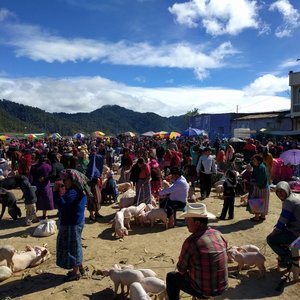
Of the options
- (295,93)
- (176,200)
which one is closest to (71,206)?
(176,200)

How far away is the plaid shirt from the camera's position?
3844 mm

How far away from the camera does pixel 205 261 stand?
3842 mm

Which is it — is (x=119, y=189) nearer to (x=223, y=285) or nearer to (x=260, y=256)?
(x=260, y=256)

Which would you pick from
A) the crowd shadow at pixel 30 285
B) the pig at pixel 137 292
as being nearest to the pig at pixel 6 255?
the crowd shadow at pixel 30 285

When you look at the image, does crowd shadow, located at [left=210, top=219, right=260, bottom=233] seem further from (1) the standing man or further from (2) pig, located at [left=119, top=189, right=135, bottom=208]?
(1) the standing man

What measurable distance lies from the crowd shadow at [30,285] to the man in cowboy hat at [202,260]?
2562 millimetres

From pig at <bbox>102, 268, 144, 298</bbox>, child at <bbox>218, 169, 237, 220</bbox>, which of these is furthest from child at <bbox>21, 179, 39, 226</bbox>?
child at <bbox>218, 169, 237, 220</bbox>

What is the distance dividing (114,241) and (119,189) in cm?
519

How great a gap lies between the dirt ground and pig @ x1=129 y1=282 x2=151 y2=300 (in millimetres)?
626

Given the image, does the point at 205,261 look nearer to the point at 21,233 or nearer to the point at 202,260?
the point at 202,260

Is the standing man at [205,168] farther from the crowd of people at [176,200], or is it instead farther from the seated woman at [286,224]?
the seated woman at [286,224]

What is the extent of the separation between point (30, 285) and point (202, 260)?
315cm

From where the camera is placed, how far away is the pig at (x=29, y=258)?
20.3ft

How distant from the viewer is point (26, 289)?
5520 millimetres
